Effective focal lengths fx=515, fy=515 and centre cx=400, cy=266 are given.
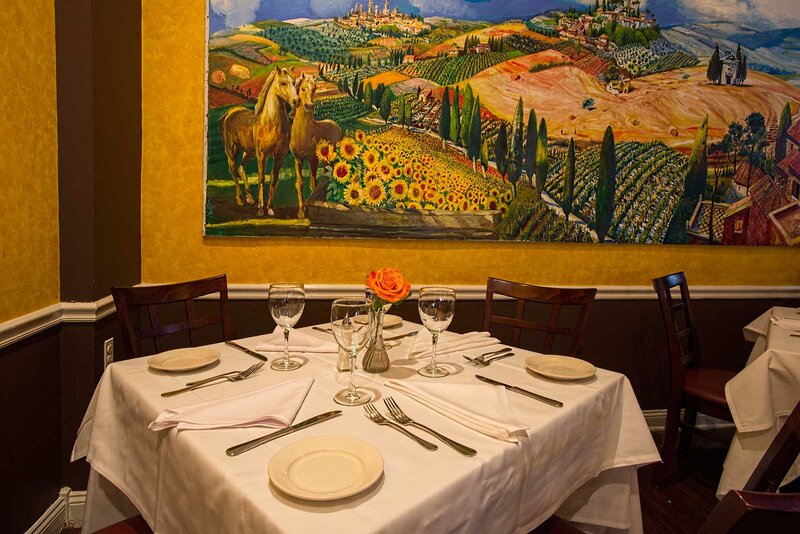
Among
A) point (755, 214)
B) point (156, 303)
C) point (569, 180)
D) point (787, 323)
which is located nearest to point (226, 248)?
point (156, 303)

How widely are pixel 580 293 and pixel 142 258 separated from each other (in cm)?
201

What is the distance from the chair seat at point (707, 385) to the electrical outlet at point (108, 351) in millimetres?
2623

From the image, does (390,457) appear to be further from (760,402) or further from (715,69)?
(715,69)

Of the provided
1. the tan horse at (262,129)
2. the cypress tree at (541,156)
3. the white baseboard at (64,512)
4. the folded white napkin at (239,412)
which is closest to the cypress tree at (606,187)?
the cypress tree at (541,156)

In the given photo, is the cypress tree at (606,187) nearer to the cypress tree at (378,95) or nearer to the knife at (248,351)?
the cypress tree at (378,95)

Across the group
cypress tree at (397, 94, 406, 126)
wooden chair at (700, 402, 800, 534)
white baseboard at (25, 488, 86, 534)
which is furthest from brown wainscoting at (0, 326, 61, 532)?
wooden chair at (700, 402, 800, 534)

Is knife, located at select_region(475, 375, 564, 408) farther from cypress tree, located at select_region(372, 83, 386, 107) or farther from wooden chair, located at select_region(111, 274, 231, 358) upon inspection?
cypress tree, located at select_region(372, 83, 386, 107)

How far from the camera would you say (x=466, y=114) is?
270 centimetres

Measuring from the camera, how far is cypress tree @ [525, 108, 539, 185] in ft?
9.12

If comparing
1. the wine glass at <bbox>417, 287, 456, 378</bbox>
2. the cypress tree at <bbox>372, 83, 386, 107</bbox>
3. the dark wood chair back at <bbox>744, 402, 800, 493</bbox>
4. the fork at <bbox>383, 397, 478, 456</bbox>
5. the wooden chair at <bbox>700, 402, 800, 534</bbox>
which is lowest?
the fork at <bbox>383, 397, 478, 456</bbox>

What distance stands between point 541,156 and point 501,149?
0.24m

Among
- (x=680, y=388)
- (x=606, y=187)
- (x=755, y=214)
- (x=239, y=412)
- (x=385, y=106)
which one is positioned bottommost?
(x=680, y=388)

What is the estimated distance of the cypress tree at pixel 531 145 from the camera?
2781mm

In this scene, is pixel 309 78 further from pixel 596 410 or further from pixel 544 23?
pixel 596 410
